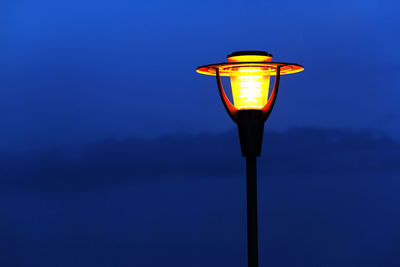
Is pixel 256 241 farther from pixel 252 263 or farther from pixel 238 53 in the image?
pixel 238 53

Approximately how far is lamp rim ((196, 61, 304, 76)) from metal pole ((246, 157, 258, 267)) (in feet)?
3.77

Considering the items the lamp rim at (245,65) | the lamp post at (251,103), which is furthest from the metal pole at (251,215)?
the lamp rim at (245,65)

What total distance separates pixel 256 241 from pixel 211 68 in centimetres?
223

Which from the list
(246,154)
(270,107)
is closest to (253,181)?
(246,154)

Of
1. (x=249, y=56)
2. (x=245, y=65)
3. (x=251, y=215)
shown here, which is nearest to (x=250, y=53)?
(x=249, y=56)

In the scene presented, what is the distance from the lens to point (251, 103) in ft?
25.0

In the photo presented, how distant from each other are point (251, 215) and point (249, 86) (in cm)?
159

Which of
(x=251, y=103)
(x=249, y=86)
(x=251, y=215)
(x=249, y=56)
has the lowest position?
(x=251, y=215)

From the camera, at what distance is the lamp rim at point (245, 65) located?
24.4ft

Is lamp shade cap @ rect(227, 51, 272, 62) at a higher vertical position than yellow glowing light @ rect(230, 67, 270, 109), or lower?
higher

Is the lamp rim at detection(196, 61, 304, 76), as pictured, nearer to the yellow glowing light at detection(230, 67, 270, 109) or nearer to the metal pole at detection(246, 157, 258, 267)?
the yellow glowing light at detection(230, 67, 270, 109)

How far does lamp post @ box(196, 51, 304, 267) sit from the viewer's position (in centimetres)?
756

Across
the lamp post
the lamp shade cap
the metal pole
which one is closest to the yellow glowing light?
the lamp post

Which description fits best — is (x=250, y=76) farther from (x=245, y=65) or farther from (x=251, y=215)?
(x=251, y=215)
